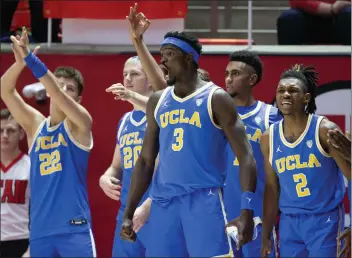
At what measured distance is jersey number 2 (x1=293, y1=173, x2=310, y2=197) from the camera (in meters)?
6.61

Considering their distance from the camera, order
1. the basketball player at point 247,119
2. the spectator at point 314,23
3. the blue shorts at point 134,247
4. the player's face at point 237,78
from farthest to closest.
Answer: the spectator at point 314,23 → the blue shorts at point 134,247 → the player's face at point 237,78 → the basketball player at point 247,119

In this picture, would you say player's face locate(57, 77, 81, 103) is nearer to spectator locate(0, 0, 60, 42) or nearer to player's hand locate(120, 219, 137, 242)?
spectator locate(0, 0, 60, 42)

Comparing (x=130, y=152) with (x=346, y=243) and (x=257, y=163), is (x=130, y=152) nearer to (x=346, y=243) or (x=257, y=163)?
(x=257, y=163)

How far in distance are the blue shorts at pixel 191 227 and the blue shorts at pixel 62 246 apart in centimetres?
168

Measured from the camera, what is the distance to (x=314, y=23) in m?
9.34

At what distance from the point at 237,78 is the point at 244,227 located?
1.77 meters

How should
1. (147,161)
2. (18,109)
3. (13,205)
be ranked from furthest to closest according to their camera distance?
1. (13,205)
2. (18,109)
3. (147,161)

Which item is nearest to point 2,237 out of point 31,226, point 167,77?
point 31,226

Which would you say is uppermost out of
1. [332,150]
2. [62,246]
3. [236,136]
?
[236,136]

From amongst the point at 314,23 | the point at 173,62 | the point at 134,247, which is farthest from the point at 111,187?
the point at 314,23

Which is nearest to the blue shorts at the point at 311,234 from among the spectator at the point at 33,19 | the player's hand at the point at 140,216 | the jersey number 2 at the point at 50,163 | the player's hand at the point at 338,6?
the player's hand at the point at 140,216

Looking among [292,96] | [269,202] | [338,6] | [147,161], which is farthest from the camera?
[338,6]

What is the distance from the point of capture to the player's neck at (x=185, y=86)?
6289 millimetres

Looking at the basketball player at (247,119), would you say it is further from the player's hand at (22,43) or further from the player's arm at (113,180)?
the player's hand at (22,43)
